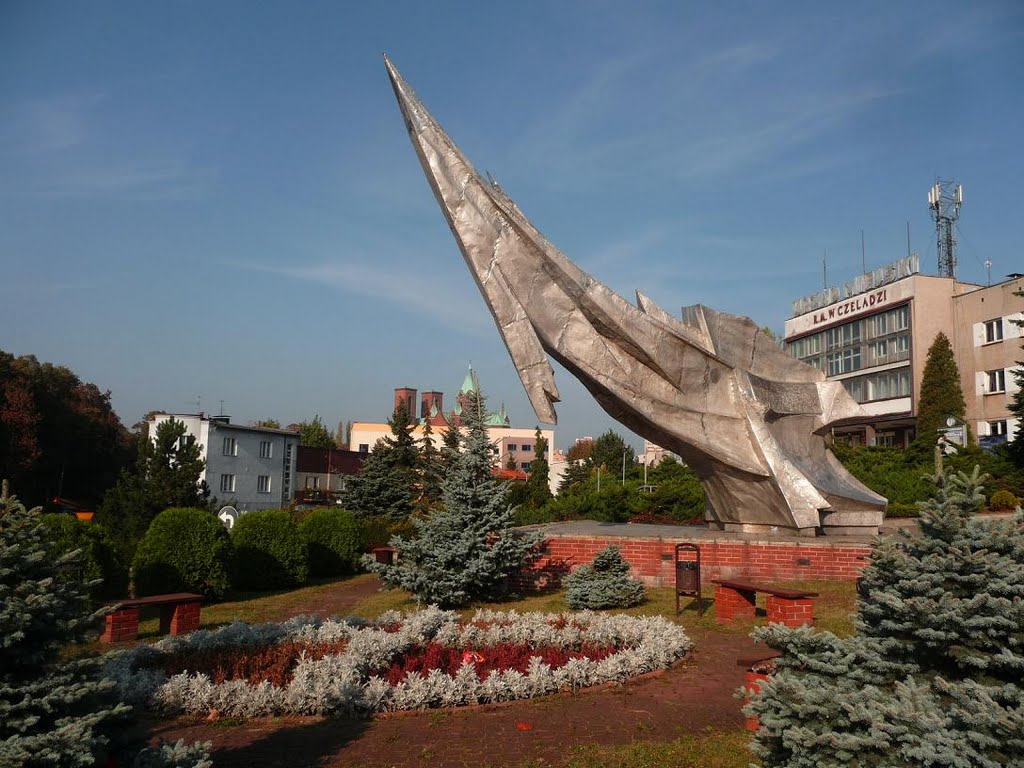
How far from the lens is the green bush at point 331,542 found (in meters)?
18.6

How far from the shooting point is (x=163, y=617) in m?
11.6

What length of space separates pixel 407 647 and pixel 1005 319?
34.7 meters

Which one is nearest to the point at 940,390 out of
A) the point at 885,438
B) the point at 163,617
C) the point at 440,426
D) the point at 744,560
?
the point at 885,438

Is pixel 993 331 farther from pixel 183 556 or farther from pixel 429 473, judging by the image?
pixel 183 556

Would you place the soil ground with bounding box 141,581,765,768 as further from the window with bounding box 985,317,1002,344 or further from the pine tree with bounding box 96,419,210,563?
the window with bounding box 985,317,1002,344

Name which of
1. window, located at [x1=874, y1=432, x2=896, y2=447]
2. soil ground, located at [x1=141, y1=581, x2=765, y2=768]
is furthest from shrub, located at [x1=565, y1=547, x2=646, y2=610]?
window, located at [x1=874, y1=432, x2=896, y2=447]

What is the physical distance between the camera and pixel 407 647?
8.81 m

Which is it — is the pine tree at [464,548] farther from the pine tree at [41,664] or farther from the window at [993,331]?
the window at [993,331]

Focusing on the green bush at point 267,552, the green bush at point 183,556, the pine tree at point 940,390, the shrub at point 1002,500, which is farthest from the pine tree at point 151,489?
the pine tree at point 940,390

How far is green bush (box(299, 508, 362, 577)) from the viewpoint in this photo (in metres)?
18.6

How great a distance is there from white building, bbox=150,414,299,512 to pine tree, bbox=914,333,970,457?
3097 centimetres

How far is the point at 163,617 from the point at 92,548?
144 inches

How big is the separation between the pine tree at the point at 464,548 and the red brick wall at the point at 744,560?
136cm

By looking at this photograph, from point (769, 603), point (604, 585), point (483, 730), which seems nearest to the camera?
point (483, 730)
